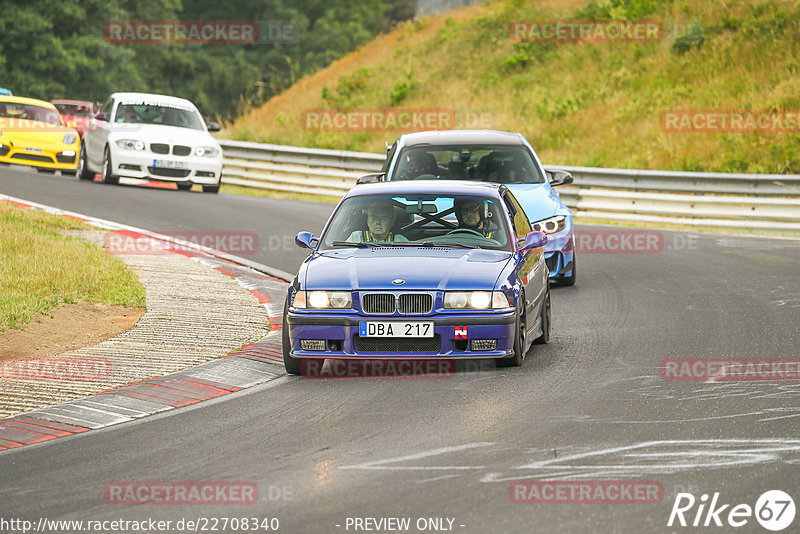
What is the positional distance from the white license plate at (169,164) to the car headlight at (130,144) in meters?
0.41

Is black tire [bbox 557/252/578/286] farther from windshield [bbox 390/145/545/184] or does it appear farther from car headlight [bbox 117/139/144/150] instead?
car headlight [bbox 117/139/144/150]

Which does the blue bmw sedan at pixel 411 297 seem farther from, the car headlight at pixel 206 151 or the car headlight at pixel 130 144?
the car headlight at pixel 206 151

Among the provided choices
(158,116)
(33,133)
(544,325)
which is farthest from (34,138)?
(544,325)

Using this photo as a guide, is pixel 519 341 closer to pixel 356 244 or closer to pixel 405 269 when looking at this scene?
pixel 405 269

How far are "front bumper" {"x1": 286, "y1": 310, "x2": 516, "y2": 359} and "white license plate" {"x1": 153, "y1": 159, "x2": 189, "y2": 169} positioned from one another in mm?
15851

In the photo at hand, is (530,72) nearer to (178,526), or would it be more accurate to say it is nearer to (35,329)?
(35,329)

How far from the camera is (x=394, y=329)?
923cm

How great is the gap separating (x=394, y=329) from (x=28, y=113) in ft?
72.1

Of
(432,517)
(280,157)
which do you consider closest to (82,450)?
(432,517)

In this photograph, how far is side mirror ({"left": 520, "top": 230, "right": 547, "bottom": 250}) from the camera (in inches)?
414

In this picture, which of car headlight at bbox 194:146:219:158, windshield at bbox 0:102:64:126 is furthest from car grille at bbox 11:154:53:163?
car headlight at bbox 194:146:219:158

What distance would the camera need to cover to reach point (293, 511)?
5.97 meters

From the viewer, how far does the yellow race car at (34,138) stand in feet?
92.6

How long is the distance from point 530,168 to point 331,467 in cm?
892
